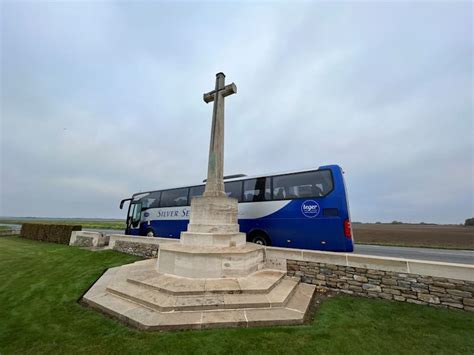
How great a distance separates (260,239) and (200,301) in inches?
184

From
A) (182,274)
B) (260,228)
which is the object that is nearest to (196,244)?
(182,274)

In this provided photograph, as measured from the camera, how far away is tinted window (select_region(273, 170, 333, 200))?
23.2 ft

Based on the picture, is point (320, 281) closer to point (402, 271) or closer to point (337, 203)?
point (402, 271)

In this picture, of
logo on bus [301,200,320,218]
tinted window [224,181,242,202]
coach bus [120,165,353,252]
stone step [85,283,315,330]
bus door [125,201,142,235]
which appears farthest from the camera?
bus door [125,201,142,235]

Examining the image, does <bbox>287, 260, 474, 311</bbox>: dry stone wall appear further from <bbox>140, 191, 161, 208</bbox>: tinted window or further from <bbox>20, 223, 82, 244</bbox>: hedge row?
<bbox>20, 223, 82, 244</bbox>: hedge row

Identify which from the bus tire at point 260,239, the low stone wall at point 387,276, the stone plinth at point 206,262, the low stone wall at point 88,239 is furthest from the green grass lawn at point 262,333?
the low stone wall at point 88,239

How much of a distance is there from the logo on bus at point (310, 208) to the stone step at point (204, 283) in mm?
2414

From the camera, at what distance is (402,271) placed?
15.9ft

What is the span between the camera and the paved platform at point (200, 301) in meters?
3.66

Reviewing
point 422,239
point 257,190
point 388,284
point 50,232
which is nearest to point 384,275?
point 388,284

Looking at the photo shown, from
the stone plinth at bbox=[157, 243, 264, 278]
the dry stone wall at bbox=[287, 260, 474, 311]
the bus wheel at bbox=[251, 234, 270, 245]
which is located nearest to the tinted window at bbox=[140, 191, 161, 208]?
the bus wheel at bbox=[251, 234, 270, 245]

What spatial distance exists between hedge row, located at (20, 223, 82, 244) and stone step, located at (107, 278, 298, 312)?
1579cm

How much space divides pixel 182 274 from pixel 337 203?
5319 mm

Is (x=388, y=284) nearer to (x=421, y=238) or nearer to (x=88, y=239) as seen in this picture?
(x=88, y=239)
